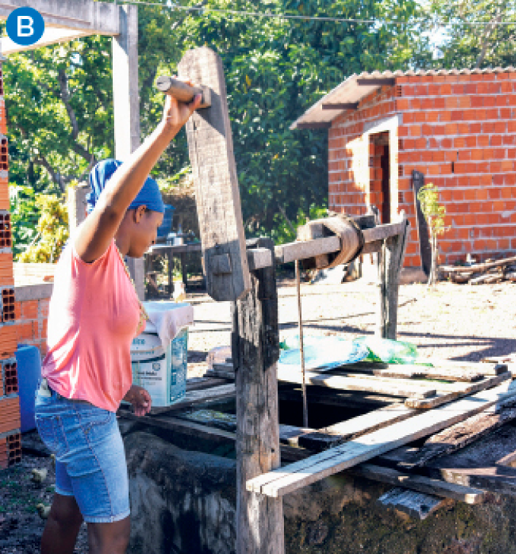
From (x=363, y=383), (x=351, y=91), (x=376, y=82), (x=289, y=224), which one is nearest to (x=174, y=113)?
(x=363, y=383)

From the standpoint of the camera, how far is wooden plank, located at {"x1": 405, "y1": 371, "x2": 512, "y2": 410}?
139 inches

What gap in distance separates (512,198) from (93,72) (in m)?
9.24

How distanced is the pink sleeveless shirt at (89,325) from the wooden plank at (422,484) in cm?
116

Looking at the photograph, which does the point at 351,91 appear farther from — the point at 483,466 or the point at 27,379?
the point at 483,466

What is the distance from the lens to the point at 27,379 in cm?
498

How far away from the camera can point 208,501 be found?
3.21 meters

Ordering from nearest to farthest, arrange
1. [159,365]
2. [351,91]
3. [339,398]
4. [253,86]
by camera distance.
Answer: [159,365], [339,398], [351,91], [253,86]

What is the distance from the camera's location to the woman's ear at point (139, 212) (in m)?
2.29

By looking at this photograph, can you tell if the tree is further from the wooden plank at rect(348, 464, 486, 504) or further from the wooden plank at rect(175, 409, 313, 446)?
the wooden plank at rect(348, 464, 486, 504)

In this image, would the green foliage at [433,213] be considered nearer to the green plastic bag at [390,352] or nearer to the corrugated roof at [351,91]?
the corrugated roof at [351,91]

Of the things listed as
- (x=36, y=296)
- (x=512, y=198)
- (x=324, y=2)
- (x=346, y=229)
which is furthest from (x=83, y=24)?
(x=324, y=2)

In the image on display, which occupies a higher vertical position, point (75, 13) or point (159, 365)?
point (75, 13)

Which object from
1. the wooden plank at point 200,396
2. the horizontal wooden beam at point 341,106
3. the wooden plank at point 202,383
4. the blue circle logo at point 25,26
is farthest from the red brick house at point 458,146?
the wooden plank at point 200,396

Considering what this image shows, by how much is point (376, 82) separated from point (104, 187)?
10167mm
